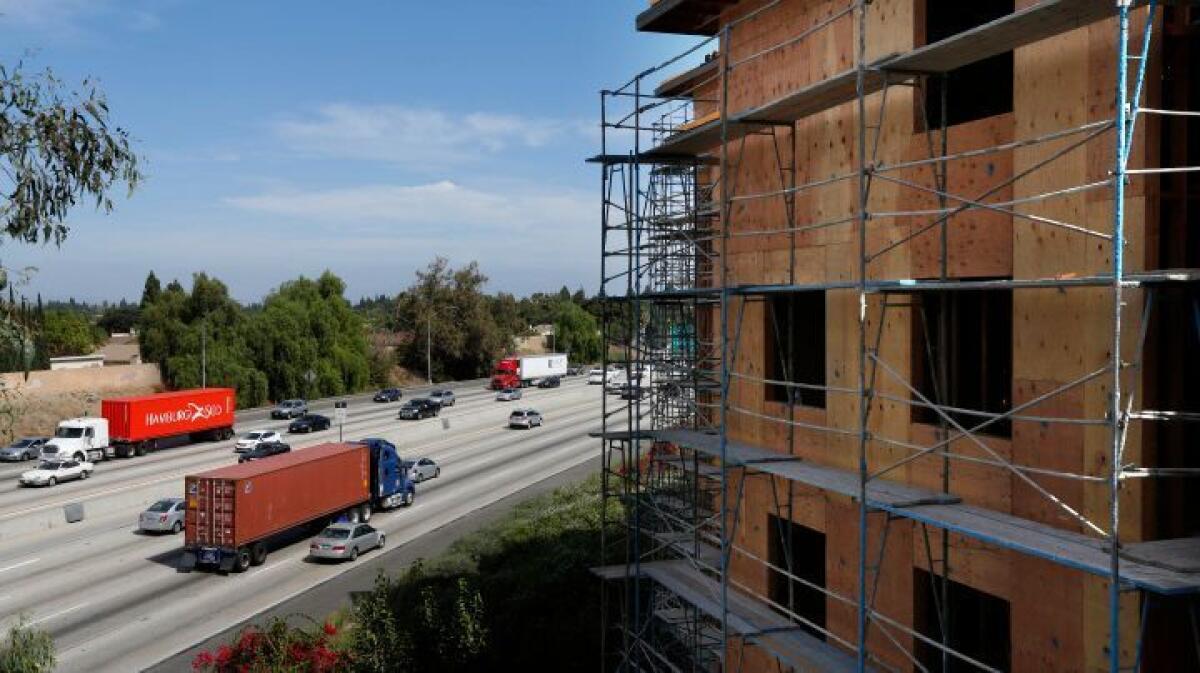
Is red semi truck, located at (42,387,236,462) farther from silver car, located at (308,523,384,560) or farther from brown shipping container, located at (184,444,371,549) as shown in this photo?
silver car, located at (308,523,384,560)

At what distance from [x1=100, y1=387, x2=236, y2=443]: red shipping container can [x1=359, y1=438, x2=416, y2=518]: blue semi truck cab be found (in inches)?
685

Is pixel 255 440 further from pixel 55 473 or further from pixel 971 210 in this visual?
pixel 971 210

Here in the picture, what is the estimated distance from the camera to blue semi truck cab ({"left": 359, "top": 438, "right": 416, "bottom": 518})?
112ft

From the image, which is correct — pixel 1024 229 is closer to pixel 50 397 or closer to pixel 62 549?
pixel 62 549

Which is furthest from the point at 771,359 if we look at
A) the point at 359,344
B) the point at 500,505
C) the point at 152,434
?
the point at 359,344

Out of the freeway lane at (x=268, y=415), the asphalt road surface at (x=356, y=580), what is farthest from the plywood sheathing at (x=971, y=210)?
the freeway lane at (x=268, y=415)

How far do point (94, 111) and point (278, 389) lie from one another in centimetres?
6179

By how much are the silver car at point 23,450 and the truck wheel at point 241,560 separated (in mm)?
24596

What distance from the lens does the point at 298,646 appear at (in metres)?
17.1

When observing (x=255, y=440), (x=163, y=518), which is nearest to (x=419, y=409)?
(x=255, y=440)

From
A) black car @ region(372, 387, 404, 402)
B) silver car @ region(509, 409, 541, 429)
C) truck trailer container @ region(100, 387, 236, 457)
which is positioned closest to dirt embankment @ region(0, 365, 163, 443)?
truck trailer container @ region(100, 387, 236, 457)

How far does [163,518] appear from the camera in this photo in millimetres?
31391

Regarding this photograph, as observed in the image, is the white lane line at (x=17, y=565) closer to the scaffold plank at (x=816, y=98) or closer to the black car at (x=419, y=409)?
the scaffold plank at (x=816, y=98)

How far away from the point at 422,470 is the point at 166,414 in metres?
16.2
